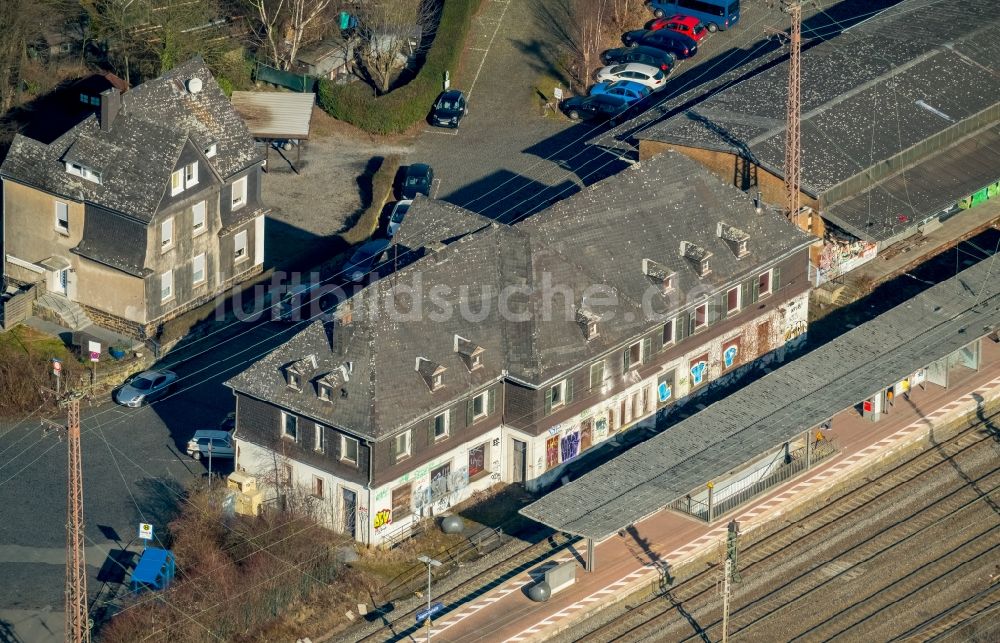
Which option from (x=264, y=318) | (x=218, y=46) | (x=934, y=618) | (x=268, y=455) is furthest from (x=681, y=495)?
(x=218, y=46)

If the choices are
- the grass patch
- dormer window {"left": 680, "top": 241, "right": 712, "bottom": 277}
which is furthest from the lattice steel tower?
dormer window {"left": 680, "top": 241, "right": 712, "bottom": 277}

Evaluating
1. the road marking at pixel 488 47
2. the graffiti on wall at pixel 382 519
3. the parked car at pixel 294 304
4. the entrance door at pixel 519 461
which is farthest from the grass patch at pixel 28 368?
the road marking at pixel 488 47

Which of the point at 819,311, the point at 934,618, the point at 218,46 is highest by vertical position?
the point at 218,46

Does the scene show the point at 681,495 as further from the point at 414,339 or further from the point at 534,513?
the point at 414,339

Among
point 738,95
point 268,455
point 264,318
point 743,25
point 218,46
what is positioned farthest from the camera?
point 743,25

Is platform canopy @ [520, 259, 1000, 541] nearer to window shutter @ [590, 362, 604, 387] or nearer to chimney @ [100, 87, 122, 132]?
window shutter @ [590, 362, 604, 387]

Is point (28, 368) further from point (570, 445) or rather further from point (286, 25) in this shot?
point (286, 25)

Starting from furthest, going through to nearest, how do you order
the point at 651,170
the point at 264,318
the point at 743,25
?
1. the point at 743,25
2. the point at 264,318
3. the point at 651,170
